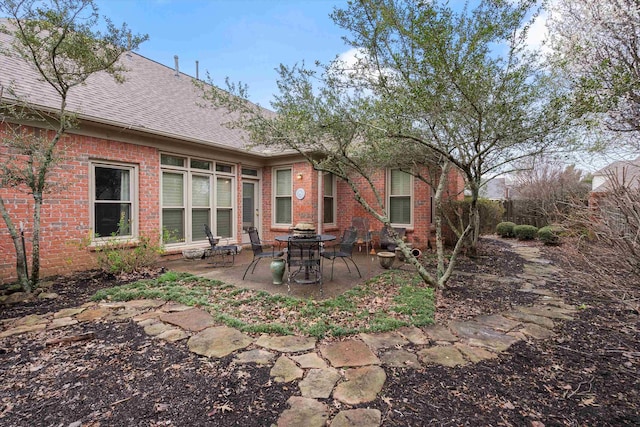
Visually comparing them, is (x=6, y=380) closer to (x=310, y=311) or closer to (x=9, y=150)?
(x=310, y=311)

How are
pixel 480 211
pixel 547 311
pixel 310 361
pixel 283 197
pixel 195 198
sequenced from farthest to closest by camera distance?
pixel 283 197 → pixel 480 211 → pixel 195 198 → pixel 547 311 → pixel 310 361

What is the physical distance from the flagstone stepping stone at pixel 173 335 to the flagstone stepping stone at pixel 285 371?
120 cm

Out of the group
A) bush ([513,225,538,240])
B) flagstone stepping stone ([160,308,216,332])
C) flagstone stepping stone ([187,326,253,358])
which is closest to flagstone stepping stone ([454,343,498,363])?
flagstone stepping stone ([187,326,253,358])

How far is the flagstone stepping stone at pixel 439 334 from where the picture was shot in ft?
10.1

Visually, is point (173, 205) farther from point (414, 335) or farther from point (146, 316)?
point (414, 335)

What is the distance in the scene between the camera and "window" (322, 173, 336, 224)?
9.30m

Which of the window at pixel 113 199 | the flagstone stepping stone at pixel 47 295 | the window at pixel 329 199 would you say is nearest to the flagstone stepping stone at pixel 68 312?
the flagstone stepping stone at pixel 47 295

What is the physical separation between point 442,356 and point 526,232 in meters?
11.6

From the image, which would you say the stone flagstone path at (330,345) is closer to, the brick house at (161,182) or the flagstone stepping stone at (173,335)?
the flagstone stepping stone at (173,335)

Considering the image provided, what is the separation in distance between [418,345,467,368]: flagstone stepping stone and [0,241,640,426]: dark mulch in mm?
111

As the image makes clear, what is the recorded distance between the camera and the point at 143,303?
4.12 meters

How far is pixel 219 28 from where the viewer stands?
28.1ft

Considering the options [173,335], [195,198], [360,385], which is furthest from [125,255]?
[360,385]

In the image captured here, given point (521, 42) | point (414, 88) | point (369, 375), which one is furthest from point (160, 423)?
point (521, 42)
